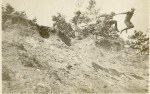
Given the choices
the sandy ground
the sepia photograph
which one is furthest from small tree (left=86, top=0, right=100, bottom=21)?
the sandy ground

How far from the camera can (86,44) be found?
2.07 metres

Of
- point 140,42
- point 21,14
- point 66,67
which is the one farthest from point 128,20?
point 21,14

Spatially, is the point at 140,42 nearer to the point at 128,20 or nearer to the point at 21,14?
the point at 128,20

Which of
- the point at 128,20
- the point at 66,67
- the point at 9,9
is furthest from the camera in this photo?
the point at 128,20

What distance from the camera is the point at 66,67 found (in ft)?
6.57

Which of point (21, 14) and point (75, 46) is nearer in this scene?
point (21, 14)

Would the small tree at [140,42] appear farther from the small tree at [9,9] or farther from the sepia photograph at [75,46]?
the small tree at [9,9]

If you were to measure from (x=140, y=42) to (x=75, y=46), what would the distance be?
517mm

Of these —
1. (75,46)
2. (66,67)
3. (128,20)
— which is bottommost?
(66,67)

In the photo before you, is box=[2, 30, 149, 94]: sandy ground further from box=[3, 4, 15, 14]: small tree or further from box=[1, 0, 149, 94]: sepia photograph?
box=[3, 4, 15, 14]: small tree

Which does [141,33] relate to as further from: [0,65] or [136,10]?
[0,65]

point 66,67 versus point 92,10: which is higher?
point 92,10

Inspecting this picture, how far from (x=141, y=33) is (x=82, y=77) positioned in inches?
23.2

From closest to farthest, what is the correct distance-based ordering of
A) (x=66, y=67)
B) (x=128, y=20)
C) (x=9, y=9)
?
(x=9, y=9) < (x=66, y=67) < (x=128, y=20)
